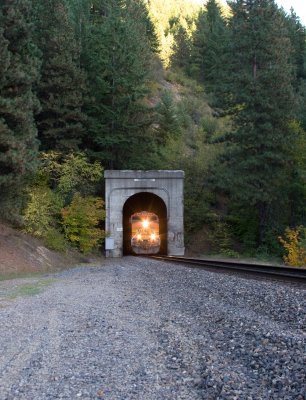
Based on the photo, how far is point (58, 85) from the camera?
33.1 m

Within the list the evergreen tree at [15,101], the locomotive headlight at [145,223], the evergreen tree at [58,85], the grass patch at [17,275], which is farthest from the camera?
the locomotive headlight at [145,223]

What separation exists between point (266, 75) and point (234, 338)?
2854cm

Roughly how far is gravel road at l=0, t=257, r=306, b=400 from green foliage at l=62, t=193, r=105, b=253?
18282 mm

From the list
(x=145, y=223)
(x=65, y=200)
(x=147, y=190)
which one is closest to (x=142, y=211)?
(x=145, y=223)

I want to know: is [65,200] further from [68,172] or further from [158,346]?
[158,346]

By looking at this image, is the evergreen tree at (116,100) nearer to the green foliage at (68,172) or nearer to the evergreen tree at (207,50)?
the green foliage at (68,172)

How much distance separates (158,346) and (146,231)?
3724cm

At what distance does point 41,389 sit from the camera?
18.4ft

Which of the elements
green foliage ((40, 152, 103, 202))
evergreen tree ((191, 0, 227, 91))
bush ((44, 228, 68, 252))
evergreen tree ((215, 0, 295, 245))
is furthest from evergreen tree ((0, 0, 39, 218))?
evergreen tree ((191, 0, 227, 91))

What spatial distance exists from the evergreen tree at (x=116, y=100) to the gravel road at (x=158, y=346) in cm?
2523

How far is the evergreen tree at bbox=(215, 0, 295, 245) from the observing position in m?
33.1

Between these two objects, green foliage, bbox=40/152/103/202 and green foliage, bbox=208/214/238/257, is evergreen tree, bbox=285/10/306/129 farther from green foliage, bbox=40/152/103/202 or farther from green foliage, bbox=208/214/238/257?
green foliage, bbox=40/152/103/202

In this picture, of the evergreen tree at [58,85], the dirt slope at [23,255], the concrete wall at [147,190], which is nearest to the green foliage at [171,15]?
the evergreen tree at [58,85]

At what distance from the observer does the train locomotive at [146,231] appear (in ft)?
146
